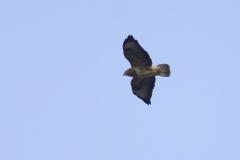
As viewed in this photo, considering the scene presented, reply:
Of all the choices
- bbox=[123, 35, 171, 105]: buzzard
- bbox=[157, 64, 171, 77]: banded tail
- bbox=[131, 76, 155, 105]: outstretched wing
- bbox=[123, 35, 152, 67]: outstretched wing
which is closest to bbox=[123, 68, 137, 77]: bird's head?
bbox=[123, 35, 171, 105]: buzzard

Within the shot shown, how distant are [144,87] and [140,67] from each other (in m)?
1.15

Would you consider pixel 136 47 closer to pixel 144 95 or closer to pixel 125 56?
pixel 125 56

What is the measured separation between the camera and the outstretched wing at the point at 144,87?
23.5 m

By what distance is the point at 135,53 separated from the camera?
22484 millimetres

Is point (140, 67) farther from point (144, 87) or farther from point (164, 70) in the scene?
point (144, 87)

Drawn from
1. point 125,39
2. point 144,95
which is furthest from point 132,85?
point 125,39

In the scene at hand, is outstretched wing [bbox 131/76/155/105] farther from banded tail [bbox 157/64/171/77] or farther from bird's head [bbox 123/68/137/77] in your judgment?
banded tail [bbox 157/64/171/77]

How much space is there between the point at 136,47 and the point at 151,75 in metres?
1.21

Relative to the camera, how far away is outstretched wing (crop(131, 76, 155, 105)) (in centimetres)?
2350

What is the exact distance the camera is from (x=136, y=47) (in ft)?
73.2

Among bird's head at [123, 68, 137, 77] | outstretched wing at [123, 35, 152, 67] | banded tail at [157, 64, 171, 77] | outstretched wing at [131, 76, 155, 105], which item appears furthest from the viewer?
outstretched wing at [131, 76, 155, 105]

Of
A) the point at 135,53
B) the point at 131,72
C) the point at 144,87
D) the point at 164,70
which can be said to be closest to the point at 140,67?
the point at 131,72

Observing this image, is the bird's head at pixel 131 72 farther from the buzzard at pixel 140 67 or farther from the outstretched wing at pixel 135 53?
the outstretched wing at pixel 135 53

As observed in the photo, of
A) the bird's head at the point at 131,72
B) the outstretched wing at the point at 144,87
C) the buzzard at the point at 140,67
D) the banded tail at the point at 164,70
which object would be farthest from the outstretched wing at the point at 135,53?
the outstretched wing at the point at 144,87
